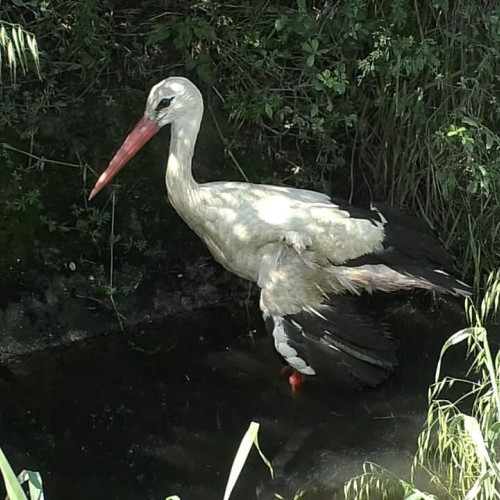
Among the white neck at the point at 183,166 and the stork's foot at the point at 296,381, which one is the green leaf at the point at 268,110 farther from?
the stork's foot at the point at 296,381

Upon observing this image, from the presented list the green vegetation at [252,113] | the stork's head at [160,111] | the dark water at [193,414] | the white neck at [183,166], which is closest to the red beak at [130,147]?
the stork's head at [160,111]

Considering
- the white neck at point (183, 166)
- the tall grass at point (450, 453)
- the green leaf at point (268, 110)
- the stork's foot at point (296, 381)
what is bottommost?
the stork's foot at point (296, 381)

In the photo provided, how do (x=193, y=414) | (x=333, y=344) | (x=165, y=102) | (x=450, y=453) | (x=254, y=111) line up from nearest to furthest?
(x=450, y=453) → (x=333, y=344) → (x=193, y=414) → (x=165, y=102) → (x=254, y=111)

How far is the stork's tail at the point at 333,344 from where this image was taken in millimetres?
3723

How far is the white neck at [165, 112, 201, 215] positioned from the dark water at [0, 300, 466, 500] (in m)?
0.67

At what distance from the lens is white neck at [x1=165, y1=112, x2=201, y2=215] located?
4.02 meters

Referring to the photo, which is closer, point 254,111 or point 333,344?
point 333,344

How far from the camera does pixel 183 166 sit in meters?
4.03

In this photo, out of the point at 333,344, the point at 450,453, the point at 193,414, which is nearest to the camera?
the point at 450,453

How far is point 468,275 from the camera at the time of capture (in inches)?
181

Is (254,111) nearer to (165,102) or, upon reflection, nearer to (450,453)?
(165,102)

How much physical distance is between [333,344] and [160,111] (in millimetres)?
1226

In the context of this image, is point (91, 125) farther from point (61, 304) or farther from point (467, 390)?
point (467, 390)

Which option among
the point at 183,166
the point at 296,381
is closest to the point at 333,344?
the point at 296,381
